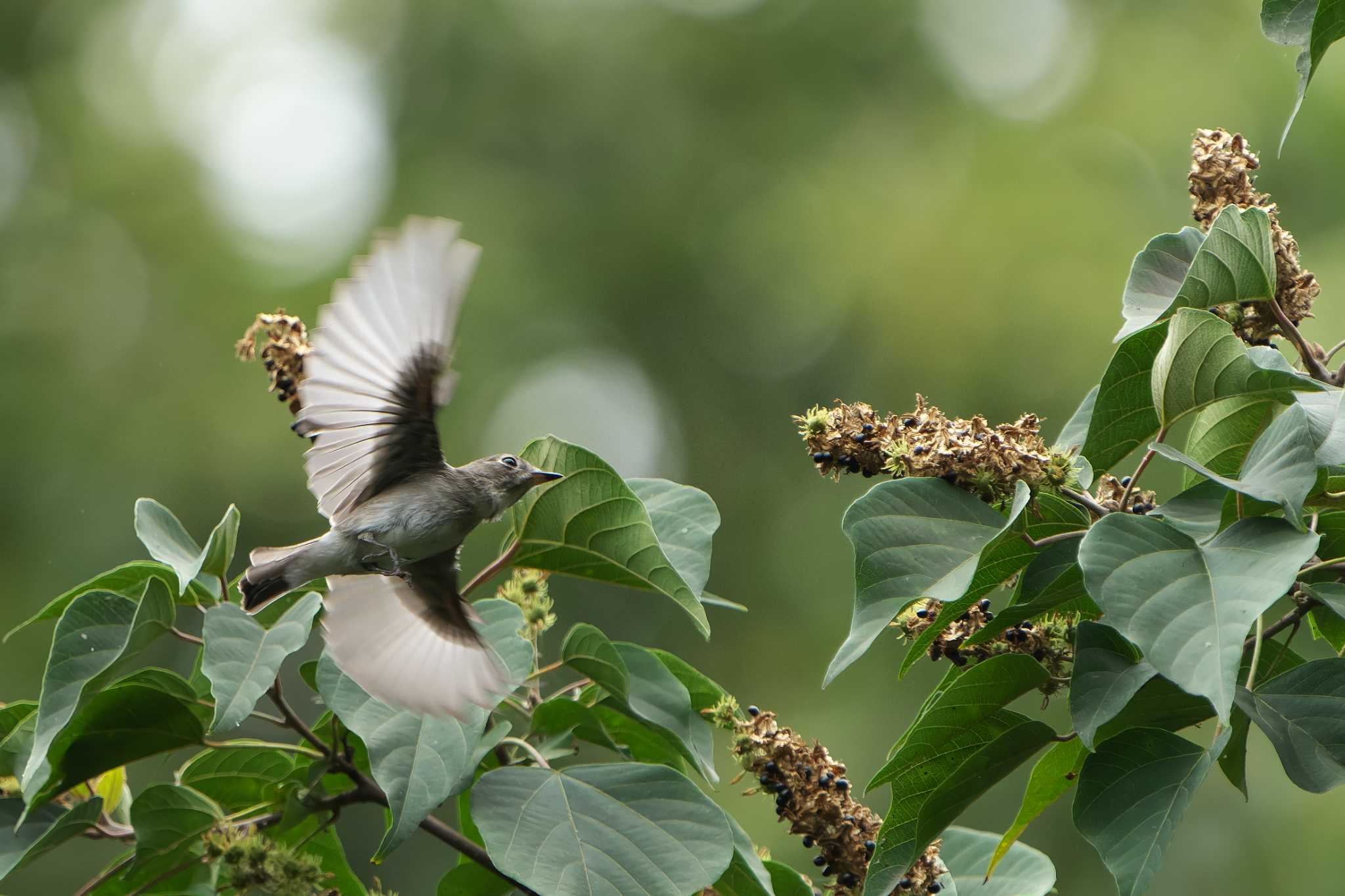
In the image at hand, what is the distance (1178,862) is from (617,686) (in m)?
6.01

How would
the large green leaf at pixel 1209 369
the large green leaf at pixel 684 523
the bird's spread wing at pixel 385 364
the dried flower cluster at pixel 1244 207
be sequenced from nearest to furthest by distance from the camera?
the large green leaf at pixel 1209 369, the dried flower cluster at pixel 1244 207, the large green leaf at pixel 684 523, the bird's spread wing at pixel 385 364

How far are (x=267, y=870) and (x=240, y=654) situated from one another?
31 centimetres

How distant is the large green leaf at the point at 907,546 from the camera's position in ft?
4.59

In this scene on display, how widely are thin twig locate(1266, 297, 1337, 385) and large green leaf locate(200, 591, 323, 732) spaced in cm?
139

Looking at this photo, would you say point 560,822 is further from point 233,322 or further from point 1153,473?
point 233,322

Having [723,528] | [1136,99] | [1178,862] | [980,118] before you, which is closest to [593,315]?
[723,528]

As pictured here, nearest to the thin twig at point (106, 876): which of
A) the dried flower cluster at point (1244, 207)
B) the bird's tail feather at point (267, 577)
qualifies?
the bird's tail feather at point (267, 577)

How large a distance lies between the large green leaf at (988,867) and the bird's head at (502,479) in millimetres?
966

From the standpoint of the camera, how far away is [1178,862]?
6.86 metres

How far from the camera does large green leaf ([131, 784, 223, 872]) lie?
6.04 ft

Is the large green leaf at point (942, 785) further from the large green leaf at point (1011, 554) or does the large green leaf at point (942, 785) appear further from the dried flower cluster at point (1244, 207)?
the dried flower cluster at point (1244, 207)

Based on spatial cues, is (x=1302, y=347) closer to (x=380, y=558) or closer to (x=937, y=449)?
(x=937, y=449)

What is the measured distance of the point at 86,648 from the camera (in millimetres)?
1778

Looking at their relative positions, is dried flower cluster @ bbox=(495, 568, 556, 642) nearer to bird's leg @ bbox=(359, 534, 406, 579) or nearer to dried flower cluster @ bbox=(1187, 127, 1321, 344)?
bird's leg @ bbox=(359, 534, 406, 579)
